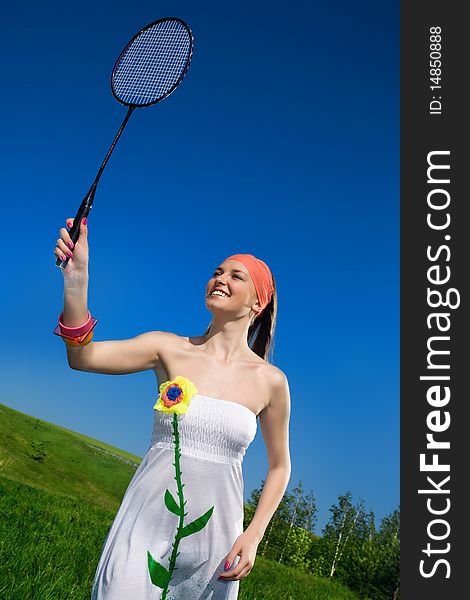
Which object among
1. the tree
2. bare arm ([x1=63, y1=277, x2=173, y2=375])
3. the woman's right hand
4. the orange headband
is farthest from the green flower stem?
the tree

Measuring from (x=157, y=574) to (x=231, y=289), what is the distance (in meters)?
1.50

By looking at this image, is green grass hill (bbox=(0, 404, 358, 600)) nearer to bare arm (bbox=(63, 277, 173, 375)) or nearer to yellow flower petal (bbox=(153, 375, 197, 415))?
bare arm (bbox=(63, 277, 173, 375))

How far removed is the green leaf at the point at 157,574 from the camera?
2.71 metres

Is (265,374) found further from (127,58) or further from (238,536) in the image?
(127,58)

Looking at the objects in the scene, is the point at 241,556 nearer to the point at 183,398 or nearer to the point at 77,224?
the point at 183,398

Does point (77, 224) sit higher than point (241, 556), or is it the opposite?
point (77, 224)

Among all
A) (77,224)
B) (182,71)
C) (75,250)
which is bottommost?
(75,250)

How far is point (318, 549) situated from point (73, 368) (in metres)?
52.7

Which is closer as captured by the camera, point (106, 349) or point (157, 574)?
point (157, 574)

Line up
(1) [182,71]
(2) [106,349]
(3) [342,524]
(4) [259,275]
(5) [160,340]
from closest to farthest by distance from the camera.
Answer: (2) [106,349]
(5) [160,340]
(4) [259,275]
(1) [182,71]
(3) [342,524]

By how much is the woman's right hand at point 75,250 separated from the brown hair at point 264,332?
132 cm

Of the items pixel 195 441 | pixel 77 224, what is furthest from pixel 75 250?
pixel 195 441

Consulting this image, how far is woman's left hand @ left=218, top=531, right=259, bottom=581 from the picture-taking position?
2928mm

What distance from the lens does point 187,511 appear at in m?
2.89
